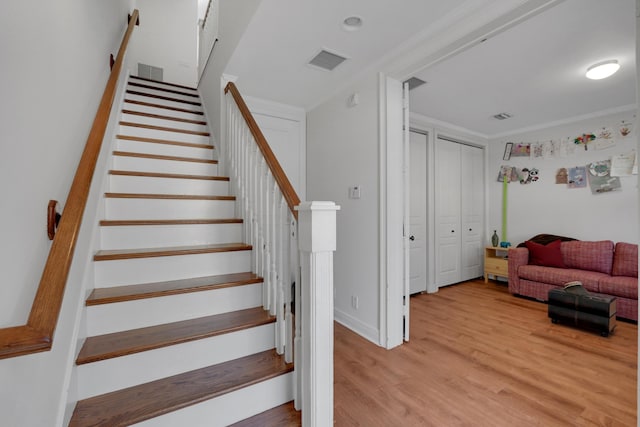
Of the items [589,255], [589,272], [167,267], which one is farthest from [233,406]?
[589,255]

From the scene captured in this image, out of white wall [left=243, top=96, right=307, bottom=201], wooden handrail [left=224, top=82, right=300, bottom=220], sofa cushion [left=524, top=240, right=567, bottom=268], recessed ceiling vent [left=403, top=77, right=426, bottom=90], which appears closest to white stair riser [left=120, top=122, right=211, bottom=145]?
white wall [left=243, top=96, right=307, bottom=201]

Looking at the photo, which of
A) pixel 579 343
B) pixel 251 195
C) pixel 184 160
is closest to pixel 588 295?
pixel 579 343

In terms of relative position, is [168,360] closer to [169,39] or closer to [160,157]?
[160,157]

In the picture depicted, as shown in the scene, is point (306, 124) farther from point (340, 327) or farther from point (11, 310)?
point (11, 310)

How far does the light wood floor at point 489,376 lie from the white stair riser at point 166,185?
5.77 feet

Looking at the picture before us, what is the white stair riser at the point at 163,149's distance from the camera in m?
2.62

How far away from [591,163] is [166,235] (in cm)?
520

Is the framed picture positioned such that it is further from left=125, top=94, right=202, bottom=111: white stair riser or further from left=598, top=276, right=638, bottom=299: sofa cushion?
left=125, top=94, right=202, bottom=111: white stair riser

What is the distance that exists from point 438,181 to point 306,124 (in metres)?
2.18

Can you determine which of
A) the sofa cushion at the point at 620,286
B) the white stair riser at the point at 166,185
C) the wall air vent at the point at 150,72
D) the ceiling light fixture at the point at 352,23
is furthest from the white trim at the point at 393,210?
the wall air vent at the point at 150,72

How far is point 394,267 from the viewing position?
245 cm

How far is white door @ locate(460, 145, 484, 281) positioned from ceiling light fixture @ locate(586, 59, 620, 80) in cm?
211

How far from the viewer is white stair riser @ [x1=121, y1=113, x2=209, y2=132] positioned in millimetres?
3016

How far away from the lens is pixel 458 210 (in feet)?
15.2
